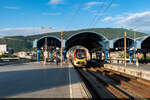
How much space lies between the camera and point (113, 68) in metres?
32.7

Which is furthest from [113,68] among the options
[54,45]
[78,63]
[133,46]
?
[54,45]

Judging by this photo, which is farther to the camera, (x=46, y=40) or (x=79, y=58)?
(x=46, y=40)

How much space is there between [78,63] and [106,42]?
526 inches

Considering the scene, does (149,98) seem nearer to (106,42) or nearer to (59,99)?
(59,99)

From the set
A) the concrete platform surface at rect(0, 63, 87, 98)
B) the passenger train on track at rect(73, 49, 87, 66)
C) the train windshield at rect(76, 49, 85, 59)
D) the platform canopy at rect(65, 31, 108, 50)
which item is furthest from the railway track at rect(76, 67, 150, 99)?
the platform canopy at rect(65, 31, 108, 50)

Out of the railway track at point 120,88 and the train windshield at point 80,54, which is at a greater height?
the train windshield at point 80,54

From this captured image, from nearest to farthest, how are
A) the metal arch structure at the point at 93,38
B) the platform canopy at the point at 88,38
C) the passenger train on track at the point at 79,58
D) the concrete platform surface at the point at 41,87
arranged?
the concrete platform surface at the point at 41,87, the passenger train on track at the point at 79,58, the metal arch structure at the point at 93,38, the platform canopy at the point at 88,38

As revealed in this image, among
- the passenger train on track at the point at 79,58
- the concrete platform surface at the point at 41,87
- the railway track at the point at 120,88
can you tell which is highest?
the passenger train on track at the point at 79,58

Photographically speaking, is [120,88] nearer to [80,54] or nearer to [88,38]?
[80,54]

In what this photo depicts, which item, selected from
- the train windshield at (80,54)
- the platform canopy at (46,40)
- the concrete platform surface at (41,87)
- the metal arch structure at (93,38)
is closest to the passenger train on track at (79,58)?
the train windshield at (80,54)

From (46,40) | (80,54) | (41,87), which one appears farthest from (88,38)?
(41,87)

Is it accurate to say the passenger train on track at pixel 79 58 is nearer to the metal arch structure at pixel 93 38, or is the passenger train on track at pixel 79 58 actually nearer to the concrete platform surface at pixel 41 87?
the metal arch structure at pixel 93 38

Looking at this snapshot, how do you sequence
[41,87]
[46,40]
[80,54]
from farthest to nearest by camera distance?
[46,40]
[80,54]
[41,87]

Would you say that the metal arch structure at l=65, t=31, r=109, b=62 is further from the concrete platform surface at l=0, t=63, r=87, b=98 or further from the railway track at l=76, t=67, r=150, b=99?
the concrete platform surface at l=0, t=63, r=87, b=98
